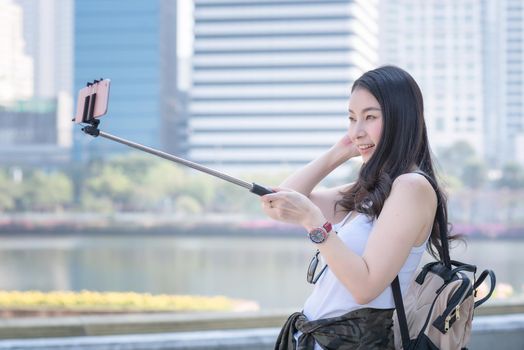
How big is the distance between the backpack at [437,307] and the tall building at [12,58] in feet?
127

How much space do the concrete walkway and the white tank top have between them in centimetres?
117

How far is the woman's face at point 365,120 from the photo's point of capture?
979 millimetres

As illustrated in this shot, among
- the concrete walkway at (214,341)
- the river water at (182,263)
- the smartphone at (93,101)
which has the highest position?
the smartphone at (93,101)

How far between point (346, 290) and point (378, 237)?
0.31ft

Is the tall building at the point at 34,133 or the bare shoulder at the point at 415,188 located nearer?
the bare shoulder at the point at 415,188

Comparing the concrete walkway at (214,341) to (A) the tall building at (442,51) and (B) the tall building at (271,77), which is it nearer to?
(A) the tall building at (442,51)

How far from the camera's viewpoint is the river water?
20000 millimetres

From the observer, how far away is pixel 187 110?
46.7 metres

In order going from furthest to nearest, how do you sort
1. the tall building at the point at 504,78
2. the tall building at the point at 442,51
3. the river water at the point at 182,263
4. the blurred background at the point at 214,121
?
the tall building at the point at 442,51, the tall building at the point at 504,78, the blurred background at the point at 214,121, the river water at the point at 182,263

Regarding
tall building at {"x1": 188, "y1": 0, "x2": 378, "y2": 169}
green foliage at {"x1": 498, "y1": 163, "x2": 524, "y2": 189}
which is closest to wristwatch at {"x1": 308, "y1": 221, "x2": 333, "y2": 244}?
green foliage at {"x1": 498, "y1": 163, "x2": 524, "y2": 189}

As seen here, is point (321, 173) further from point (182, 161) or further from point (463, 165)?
point (463, 165)

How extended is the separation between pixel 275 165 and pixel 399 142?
45037 millimetres

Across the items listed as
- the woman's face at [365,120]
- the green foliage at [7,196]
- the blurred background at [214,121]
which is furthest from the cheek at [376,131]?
the green foliage at [7,196]

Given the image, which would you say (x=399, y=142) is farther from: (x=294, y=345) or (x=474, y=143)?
(x=474, y=143)
